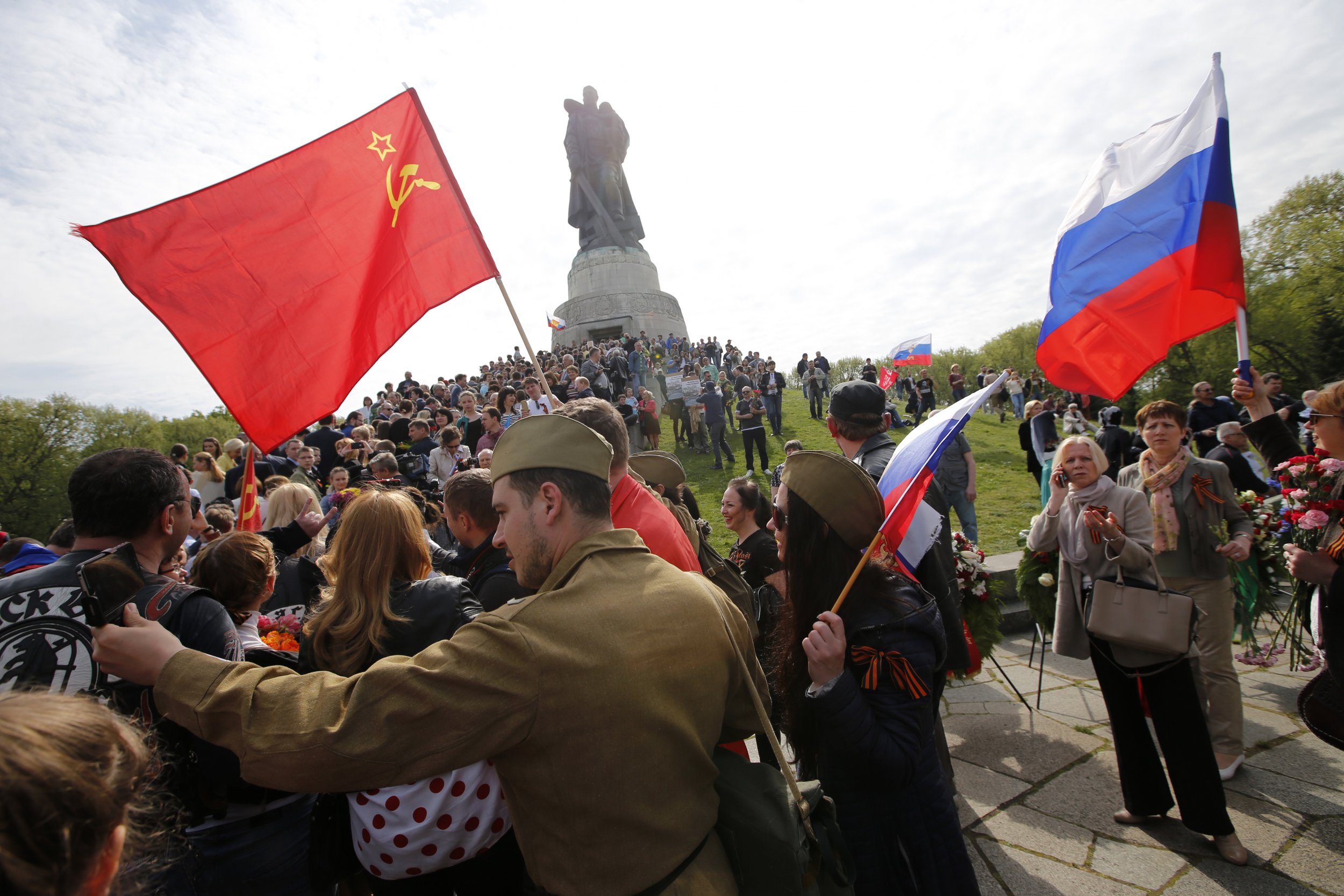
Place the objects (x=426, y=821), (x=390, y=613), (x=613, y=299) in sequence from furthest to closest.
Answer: (x=613, y=299) → (x=390, y=613) → (x=426, y=821)

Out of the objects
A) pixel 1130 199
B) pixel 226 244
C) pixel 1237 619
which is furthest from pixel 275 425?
pixel 1237 619

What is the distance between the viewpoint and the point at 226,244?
3047 millimetres

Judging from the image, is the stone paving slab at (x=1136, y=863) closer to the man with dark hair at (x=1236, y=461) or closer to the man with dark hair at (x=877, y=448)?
the man with dark hair at (x=877, y=448)

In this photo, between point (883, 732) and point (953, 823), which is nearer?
point (883, 732)

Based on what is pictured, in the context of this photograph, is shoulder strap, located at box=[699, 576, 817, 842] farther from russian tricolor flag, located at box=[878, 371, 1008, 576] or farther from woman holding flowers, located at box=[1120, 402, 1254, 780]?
woman holding flowers, located at box=[1120, 402, 1254, 780]

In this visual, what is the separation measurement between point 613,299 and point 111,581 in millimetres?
29907

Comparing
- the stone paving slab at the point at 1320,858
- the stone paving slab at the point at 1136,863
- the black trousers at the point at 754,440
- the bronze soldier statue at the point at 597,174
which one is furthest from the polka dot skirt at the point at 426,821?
the bronze soldier statue at the point at 597,174

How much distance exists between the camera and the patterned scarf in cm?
401

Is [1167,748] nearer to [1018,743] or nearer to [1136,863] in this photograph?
[1136,863]

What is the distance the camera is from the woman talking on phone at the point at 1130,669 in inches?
124

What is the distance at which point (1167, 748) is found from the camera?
3.27 metres

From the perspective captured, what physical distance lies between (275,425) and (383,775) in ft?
7.60

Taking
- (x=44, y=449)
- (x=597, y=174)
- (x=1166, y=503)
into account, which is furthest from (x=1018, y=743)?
(x=44, y=449)

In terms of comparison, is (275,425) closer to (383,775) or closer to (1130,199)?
(383,775)
